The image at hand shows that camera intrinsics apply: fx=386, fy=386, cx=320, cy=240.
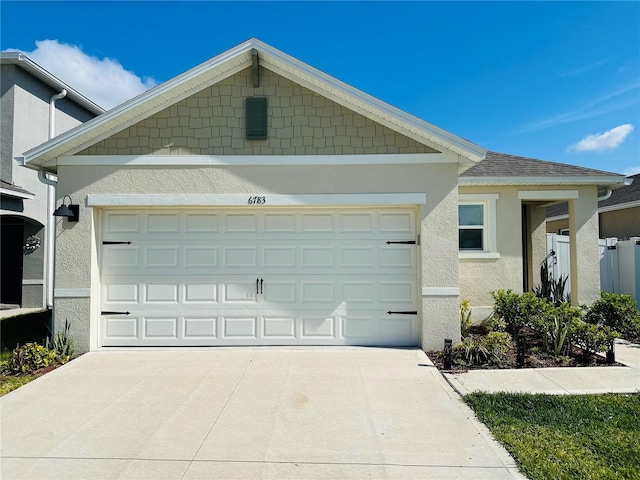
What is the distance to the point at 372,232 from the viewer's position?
7230mm

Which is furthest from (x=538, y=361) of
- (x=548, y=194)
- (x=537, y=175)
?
(x=537, y=175)

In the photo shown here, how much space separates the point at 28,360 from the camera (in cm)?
608

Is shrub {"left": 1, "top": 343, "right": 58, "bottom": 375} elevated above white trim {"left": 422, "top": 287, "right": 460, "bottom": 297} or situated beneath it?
situated beneath

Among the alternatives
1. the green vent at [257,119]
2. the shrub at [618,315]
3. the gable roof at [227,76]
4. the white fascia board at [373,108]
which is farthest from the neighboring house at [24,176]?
the shrub at [618,315]

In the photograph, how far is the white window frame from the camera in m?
8.98

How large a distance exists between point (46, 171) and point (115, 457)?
19.5 ft

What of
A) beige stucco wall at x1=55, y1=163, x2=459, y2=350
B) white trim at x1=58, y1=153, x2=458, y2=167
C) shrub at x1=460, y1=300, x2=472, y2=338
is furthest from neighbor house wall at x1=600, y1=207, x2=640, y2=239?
white trim at x1=58, y1=153, x2=458, y2=167

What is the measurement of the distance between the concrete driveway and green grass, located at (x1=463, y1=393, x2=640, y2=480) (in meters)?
0.21

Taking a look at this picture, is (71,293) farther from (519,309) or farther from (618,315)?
(618,315)

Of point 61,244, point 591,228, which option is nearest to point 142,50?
point 61,244

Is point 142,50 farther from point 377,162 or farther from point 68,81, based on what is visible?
point 377,162

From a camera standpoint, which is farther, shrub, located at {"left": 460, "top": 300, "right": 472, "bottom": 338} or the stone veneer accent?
shrub, located at {"left": 460, "top": 300, "right": 472, "bottom": 338}

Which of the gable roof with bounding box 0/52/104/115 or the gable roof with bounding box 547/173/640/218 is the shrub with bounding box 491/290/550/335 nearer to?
the gable roof with bounding box 547/173/640/218

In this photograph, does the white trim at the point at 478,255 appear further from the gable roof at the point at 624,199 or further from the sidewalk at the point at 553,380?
the gable roof at the point at 624,199
